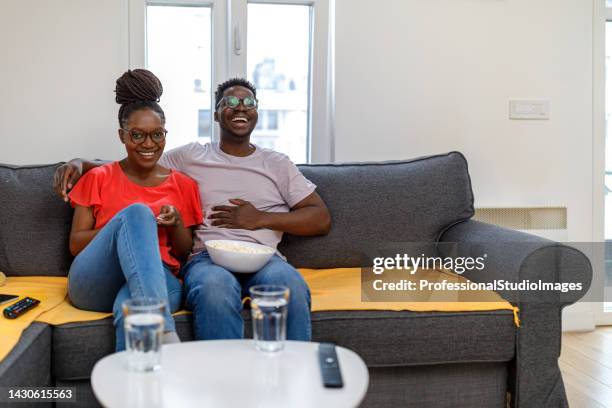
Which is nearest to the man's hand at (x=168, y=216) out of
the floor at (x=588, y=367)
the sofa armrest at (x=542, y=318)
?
the sofa armrest at (x=542, y=318)

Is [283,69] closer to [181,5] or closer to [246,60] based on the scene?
[246,60]

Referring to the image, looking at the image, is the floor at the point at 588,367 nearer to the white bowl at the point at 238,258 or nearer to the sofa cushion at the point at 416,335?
the sofa cushion at the point at 416,335

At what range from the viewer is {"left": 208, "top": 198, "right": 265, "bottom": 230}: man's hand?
2.14 metres

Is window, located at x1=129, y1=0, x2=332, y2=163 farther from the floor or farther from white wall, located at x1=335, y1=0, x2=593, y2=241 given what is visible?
the floor

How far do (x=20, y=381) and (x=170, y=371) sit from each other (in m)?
0.48

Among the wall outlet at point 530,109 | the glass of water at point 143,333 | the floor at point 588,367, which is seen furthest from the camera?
the wall outlet at point 530,109

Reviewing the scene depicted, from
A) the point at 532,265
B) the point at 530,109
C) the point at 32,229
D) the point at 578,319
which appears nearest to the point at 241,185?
the point at 32,229

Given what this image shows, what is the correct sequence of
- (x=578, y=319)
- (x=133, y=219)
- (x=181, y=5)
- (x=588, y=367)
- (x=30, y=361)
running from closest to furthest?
(x=30, y=361) → (x=133, y=219) → (x=588, y=367) → (x=181, y=5) → (x=578, y=319)

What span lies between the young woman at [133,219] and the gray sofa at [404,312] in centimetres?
13

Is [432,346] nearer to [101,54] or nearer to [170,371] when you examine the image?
[170,371]

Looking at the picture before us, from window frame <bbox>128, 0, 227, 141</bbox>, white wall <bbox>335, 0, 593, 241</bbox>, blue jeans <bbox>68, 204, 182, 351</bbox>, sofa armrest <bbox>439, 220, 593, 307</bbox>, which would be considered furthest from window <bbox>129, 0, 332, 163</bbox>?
blue jeans <bbox>68, 204, 182, 351</bbox>

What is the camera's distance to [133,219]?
164 cm

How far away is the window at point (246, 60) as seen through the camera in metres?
2.84

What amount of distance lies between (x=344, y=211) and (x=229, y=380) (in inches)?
50.6
